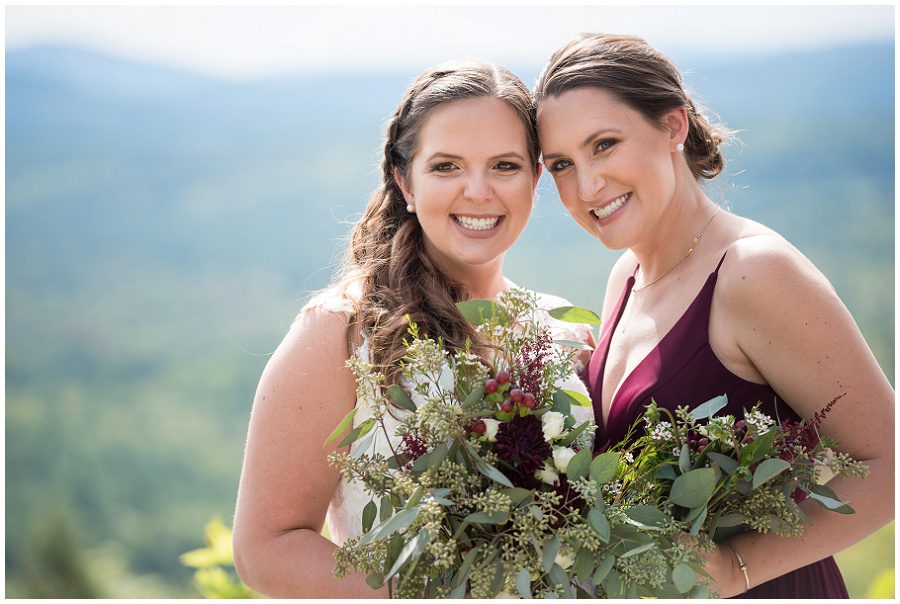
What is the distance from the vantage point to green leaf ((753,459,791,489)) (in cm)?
196

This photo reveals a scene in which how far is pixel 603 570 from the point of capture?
1.90 metres

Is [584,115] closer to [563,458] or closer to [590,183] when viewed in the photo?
[590,183]

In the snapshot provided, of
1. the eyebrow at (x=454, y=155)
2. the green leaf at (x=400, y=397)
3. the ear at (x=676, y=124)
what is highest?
the ear at (x=676, y=124)

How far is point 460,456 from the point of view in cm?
193

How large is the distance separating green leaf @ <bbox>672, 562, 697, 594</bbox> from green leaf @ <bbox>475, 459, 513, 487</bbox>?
0.44m

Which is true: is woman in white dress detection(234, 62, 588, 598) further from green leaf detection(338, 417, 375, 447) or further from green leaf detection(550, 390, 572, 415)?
green leaf detection(550, 390, 572, 415)

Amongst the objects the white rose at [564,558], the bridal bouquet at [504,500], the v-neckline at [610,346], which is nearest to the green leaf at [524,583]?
the bridal bouquet at [504,500]

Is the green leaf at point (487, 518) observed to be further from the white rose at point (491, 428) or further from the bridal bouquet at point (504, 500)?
the white rose at point (491, 428)

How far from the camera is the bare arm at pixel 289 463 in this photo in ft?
8.25

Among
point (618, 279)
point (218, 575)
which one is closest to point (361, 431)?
point (618, 279)

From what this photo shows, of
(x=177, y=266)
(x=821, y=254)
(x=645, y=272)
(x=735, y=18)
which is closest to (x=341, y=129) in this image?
(x=177, y=266)

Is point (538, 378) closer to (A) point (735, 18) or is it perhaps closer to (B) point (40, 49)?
(A) point (735, 18)

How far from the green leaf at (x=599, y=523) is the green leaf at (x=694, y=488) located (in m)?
0.25

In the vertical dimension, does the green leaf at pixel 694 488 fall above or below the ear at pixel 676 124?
below
